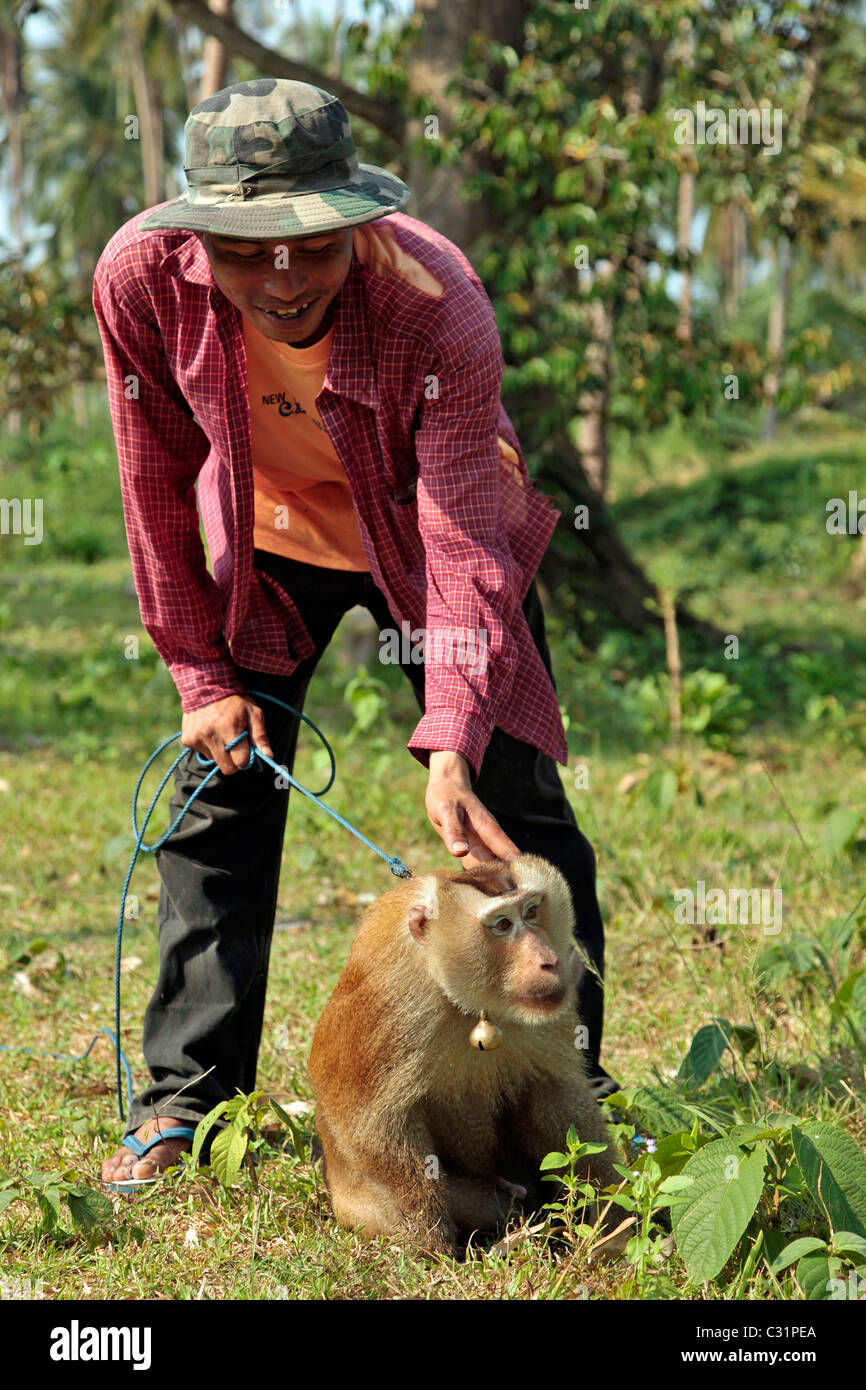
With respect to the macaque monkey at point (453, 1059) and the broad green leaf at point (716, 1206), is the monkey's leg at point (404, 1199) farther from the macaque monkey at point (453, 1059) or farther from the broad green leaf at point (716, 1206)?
the broad green leaf at point (716, 1206)

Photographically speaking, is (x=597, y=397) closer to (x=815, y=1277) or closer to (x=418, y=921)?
(x=418, y=921)

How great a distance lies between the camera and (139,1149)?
2975mm

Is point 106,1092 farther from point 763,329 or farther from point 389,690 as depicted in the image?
point 763,329

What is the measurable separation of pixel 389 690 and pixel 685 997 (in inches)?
155

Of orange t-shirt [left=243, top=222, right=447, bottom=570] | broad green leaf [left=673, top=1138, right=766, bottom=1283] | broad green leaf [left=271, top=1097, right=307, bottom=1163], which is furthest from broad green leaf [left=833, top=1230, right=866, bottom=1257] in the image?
orange t-shirt [left=243, top=222, right=447, bottom=570]

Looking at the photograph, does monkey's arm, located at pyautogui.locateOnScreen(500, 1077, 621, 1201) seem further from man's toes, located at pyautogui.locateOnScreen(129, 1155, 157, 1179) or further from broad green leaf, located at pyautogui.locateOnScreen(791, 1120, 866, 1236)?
man's toes, located at pyautogui.locateOnScreen(129, 1155, 157, 1179)

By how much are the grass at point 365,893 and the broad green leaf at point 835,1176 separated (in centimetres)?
17

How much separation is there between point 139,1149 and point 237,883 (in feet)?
2.02

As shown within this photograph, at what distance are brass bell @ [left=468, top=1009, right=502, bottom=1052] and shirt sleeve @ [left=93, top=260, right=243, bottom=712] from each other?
1041 mm

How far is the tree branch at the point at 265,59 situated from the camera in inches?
279
